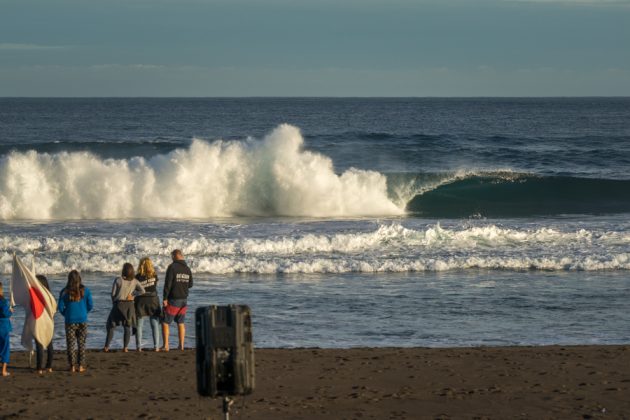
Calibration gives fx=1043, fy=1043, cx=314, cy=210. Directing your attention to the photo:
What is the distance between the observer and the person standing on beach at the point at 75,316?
36.7 feet

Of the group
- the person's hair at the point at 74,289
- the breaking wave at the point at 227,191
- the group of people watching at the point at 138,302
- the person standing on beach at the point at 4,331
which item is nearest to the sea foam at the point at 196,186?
the breaking wave at the point at 227,191

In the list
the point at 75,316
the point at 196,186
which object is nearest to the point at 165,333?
the point at 75,316

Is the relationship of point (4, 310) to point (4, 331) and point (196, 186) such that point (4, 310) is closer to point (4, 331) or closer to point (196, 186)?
point (4, 331)

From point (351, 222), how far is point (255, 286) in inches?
392

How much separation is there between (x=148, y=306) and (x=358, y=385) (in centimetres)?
329

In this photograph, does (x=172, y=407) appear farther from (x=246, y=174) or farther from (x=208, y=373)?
(x=246, y=174)

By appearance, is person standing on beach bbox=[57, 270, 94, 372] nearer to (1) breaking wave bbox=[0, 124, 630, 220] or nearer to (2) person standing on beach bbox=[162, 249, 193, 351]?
(2) person standing on beach bbox=[162, 249, 193, 351]

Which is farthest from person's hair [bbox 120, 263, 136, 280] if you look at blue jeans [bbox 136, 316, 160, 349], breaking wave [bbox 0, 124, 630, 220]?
breaking wave [bbox 0, 124, 630, 220]

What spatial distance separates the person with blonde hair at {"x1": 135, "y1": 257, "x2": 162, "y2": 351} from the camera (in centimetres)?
1241

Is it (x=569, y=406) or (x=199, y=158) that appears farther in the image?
(x=199, y=158)

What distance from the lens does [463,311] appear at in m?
14.6

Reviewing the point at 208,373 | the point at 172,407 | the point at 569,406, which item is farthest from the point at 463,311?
the point at 208,373

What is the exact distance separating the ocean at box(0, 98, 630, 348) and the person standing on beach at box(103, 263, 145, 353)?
21.6 inches

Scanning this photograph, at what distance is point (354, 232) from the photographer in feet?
77.3
